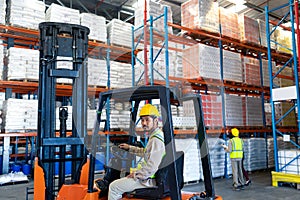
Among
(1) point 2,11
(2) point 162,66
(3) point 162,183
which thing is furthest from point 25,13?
(3) point 162,183

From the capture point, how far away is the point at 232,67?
9289 millimetres

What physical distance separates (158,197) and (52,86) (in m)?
1.58

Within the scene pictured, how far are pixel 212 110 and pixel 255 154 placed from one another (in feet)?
7.70

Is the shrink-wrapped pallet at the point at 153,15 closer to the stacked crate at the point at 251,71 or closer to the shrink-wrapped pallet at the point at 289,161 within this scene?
the stacked crate at the point at 251,71

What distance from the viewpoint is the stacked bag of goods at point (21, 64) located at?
7.69 metres

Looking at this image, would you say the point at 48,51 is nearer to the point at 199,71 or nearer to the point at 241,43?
the point at 199,71

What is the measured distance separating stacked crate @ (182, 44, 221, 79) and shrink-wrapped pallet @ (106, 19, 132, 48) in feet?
7.13

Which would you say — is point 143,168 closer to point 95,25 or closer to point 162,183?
point 162,183

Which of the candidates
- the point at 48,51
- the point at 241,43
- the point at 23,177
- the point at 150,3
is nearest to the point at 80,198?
the point at 48,51

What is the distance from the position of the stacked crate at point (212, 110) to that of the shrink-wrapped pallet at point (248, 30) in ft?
8.19

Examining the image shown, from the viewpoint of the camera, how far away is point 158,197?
2.48m

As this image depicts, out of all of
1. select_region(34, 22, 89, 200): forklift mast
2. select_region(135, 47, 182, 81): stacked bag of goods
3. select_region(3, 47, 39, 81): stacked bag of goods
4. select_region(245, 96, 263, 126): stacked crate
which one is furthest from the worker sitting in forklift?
select_region(245, 96, 263, 126): stacked crate

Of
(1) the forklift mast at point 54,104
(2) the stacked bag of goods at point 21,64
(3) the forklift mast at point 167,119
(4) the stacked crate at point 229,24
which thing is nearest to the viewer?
(3) the forklift mast at point 167,119

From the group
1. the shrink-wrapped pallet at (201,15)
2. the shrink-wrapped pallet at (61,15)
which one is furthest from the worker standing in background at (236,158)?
the shrink-wrapped pallet at (61,15)
